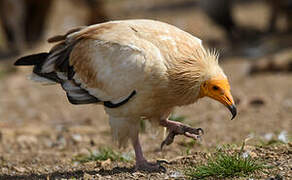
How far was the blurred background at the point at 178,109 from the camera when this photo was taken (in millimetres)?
7340

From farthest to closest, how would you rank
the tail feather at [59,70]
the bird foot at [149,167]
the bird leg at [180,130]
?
the tail feather at [59,70], the bird leg at [180,130], the bird foot at [149,167]

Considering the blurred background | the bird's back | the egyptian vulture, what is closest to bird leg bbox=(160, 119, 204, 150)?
the egyptian vulture

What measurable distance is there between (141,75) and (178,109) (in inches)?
156

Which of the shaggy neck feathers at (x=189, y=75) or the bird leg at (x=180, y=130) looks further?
the bird leg at (x=180, y=130)

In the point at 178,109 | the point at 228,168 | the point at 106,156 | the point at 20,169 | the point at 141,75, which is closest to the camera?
the point at 228,168

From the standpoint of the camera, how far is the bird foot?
521 cm

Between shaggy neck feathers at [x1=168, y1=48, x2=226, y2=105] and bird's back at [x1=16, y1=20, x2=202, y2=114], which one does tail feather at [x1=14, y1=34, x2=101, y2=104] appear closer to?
bird's back at [x1=16, y1=20, x2=202, y2=114]

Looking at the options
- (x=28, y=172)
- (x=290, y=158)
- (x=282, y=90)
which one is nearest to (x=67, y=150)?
(x=28, y=172)

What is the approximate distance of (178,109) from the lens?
8883 mm

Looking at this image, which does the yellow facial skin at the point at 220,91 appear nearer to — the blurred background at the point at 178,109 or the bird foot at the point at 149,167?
the bird foot at the point at 149,167

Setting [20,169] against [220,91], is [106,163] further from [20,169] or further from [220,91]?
[220,91]

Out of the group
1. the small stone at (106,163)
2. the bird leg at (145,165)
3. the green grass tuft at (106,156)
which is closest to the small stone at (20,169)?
Result: the green grass tuft at (106,156)

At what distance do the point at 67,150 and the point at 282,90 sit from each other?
170 inches

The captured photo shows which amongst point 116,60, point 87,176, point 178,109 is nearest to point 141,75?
point 116,60
